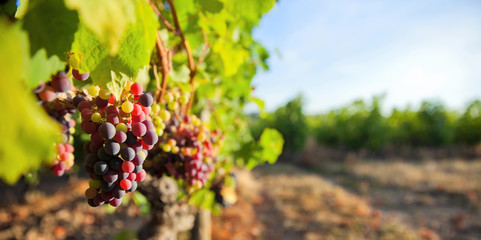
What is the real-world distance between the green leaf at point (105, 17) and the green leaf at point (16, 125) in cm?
12


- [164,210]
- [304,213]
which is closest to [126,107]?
[164,210]

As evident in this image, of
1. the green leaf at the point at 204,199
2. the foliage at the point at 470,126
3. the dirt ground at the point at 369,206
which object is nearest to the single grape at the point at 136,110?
the green leaf at the point at 204,199

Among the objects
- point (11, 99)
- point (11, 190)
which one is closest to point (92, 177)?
point (11, 99)

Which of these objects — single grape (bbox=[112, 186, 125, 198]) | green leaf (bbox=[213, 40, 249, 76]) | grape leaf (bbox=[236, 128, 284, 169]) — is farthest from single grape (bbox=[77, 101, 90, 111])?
grape leaf (bbox=[236, 128, 284, 169])

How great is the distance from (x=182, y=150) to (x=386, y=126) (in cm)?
2005

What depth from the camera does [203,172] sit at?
64.7 inches

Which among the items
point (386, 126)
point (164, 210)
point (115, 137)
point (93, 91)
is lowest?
point (164, 210)

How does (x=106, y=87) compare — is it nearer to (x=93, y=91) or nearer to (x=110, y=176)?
(x=93, y=91)

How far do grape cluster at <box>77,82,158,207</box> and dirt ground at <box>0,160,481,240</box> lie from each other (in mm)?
3792

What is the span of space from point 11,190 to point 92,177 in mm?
11312

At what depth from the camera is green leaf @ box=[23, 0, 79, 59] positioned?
621mm

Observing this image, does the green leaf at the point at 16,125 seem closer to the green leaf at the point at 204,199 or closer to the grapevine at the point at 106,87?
the grapevine at the point at 106,87

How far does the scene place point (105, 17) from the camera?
0.52 meters

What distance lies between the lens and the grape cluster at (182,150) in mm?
1441
